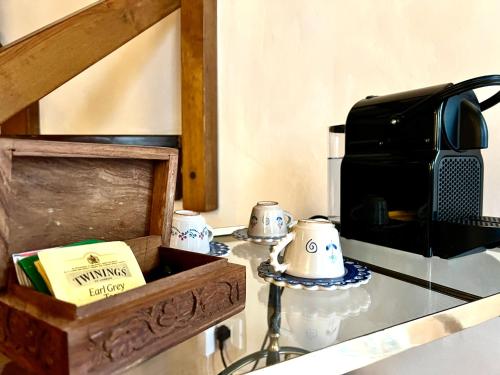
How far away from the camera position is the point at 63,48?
3.52 ft

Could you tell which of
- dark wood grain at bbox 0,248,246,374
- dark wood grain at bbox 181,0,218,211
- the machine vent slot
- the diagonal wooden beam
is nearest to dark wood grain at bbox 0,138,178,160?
dark wood grain at bbox 0,248,246,374

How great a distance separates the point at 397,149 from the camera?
712mm

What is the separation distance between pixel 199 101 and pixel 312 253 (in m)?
0.92

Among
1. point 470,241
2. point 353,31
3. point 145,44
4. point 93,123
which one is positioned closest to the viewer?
point 470,241

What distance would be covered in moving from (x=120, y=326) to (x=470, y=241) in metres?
0.55

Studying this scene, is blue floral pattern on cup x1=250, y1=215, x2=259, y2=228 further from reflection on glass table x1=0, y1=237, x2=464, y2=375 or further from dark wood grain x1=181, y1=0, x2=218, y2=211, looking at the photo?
dark wood grain x1=181, y1=0, x2=218, y2=211

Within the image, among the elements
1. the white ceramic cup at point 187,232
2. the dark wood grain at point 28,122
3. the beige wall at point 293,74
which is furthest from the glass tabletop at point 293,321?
the dark wood grain at point 28,122

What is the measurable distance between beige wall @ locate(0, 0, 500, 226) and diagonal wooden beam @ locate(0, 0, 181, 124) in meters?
0.32

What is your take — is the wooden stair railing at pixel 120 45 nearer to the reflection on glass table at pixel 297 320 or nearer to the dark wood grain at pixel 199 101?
the dark wood grain at pixel 199 101

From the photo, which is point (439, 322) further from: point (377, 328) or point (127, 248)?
point (127, 248)

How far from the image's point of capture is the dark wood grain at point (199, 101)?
1316 millimetres

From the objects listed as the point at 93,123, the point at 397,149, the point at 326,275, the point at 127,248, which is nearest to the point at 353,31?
the point at 397,149

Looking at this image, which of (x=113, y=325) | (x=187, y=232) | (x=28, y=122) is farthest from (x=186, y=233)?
(x=28, y=122)

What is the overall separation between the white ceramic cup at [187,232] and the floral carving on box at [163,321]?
23 centimetres
